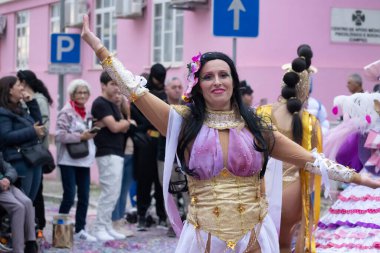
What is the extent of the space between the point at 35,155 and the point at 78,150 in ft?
3.64

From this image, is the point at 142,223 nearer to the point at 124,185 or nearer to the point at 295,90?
the point at 124,185

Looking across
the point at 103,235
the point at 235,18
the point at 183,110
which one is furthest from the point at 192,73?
the point at 103,235

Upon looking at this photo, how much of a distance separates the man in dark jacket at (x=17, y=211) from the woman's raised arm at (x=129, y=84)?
154 inches

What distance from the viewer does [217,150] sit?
16.1ft

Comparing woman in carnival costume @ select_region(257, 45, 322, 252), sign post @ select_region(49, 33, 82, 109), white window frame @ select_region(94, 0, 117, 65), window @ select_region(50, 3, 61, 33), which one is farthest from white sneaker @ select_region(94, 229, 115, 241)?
window @ select_region(50, 3, 61, 33)

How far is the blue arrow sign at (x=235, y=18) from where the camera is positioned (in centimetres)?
985

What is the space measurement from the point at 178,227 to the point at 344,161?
3058 mm

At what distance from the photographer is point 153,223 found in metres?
11.8

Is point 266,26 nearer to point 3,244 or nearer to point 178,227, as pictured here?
point 3,244

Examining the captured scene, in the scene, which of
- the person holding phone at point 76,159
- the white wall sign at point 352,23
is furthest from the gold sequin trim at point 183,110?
the white wall sign at point 352,23

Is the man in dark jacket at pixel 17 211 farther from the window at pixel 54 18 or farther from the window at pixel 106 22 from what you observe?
the window at pixel 54 18

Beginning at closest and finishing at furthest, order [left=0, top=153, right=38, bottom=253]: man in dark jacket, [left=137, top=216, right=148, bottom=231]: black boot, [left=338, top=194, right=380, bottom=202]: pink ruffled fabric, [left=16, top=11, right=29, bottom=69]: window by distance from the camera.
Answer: [left=338, top=194, right=380, bottom=202]: pink ruffled fabric, [left=0, top=153, right=38, bottom=253]: man in dark jacket, [left=137, top=216, right=148, bottom=231]: black boot, [left=16, top=11, right=29, bottom=69]: window

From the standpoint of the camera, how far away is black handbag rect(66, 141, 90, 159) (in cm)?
1018

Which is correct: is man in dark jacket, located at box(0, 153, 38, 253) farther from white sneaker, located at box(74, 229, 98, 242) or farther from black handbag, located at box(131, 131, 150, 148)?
black handbag, located at box(131, 131, 150, 148)
